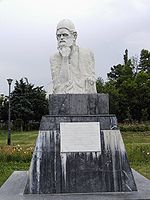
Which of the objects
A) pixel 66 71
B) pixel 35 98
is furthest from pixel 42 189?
pixel 35 98

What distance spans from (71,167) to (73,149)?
332 millimetres

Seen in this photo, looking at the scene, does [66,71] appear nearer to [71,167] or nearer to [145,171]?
[71,167]

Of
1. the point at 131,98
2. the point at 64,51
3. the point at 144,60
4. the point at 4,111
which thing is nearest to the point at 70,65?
the point at 64,51

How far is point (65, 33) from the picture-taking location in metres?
7.97

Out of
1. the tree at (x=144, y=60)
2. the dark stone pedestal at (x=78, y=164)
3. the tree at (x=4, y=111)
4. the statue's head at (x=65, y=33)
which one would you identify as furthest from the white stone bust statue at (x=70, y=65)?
the tree at (x=144, y=60)

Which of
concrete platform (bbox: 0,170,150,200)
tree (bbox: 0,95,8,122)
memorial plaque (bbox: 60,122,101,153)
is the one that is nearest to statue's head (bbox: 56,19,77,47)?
memorial plaque (bbox: 60,122,101,153)

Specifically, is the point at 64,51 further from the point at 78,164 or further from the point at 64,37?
the point at 78,164

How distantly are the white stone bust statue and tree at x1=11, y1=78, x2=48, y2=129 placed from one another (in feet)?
100

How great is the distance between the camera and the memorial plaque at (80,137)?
713 cm

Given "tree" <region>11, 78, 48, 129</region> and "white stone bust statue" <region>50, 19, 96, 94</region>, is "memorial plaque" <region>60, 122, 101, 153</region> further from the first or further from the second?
"tree" <region>11, 78, 48, 129</region>

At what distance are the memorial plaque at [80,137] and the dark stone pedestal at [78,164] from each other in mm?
65

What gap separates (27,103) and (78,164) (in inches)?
1259

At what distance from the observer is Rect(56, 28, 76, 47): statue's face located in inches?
314

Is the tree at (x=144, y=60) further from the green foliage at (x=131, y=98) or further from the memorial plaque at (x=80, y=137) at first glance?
the memorial plaque at (x=80, y=137)
